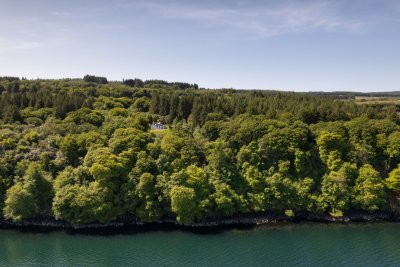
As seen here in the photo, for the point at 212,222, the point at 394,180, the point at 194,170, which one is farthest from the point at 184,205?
the point at 394,180

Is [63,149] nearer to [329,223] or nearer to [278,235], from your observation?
[278,235]

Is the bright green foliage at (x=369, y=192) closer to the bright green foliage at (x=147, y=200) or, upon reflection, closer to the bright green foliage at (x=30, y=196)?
the bright green foliage at (x=147, y=200)

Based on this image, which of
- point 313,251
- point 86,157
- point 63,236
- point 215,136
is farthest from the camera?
point 215,136

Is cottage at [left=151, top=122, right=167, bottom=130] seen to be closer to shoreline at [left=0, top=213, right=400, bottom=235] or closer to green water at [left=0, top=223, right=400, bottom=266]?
shoreline at [left=0, top=213, right=400, bottom=235]

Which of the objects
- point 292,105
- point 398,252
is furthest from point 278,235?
point 292,105

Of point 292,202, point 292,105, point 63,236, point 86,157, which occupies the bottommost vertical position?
point 63,236

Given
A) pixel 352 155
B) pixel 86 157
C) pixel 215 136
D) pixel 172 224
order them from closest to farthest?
pixel 172 224 < pixel 86 157 < pixel 352 155 < pixel 215 136
